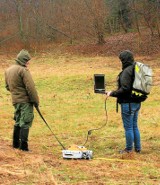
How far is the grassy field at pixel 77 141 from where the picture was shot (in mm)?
5430

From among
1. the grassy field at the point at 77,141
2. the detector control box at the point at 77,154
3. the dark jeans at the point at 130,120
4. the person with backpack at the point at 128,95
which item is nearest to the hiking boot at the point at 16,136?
the grassy field at the point at 77,141

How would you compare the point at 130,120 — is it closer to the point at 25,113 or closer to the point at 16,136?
the point at 25,113

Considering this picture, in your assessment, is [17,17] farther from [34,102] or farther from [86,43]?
[34,102]

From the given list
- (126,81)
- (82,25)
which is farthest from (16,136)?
(82,25)

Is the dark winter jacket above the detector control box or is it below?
above

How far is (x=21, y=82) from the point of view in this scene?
7.11 metres

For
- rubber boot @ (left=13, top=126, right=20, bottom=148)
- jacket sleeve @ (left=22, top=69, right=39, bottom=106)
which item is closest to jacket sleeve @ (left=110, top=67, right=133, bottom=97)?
jacket sleeve @ (left=22, top=69, right=39, bottom=106)

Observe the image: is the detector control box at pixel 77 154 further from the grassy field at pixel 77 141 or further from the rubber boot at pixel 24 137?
the rubber boot at pixel 24 137

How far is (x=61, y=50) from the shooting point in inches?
1350

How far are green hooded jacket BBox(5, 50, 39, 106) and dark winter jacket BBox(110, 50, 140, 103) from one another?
1.37 metres

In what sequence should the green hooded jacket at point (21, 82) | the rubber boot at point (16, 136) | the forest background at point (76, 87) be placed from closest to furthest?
the forest background at point (76, 87) → the green hooded jacket at point (21, 82) → the rubber boot at point (16, 136)

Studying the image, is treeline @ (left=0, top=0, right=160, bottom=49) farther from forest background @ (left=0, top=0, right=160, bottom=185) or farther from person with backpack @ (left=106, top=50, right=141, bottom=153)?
person with backpack @ (left=106, top=50, right=141, bottom=153)

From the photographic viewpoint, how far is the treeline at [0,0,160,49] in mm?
35188

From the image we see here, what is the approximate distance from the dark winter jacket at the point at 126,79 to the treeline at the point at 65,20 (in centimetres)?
2759
